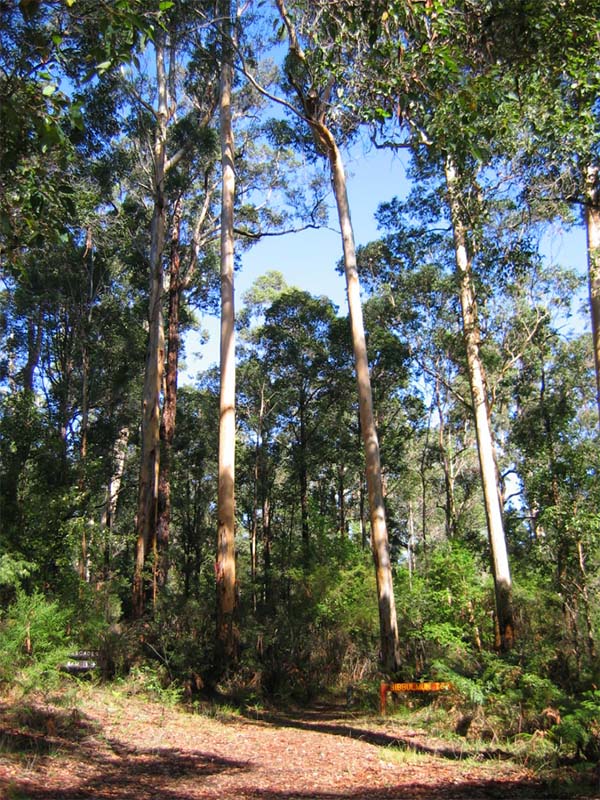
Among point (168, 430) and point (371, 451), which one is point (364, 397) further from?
point (168, 430)

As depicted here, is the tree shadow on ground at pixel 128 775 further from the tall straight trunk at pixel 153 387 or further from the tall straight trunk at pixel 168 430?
the tall straight trunk at pixel 168 430

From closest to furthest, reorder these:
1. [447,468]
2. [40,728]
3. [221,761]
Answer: [40,728]
[221,761]
[447,468]

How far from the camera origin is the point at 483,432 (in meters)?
12.4

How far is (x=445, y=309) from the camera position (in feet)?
61.1

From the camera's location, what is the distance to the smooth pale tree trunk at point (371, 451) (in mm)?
10328

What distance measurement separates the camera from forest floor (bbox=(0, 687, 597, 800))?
5.02 metres

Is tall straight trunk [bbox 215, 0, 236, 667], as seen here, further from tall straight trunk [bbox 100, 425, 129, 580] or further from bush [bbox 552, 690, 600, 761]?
tall straight trunk [bbox 100, 425, 129, 580]

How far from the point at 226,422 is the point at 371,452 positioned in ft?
9.26

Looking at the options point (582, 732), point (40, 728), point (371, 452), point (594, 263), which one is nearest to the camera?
point (582, 732)

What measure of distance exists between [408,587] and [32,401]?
10621 millimetres

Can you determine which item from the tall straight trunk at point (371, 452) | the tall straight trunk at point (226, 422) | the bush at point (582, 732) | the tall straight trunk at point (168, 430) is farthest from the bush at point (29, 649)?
the bush at point (582, 732)

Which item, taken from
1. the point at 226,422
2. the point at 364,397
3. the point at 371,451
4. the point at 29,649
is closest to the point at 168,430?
the point at 226,422

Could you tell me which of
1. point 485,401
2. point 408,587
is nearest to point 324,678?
point 408,587

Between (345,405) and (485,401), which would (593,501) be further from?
(345,405)
